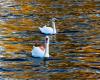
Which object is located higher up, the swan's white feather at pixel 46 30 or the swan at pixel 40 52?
the swan's white feather at pixel 46 30

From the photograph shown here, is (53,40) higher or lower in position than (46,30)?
lower

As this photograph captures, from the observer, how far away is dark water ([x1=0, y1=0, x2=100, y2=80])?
25.2m

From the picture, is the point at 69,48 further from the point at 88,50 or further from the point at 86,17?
the point at 86,17

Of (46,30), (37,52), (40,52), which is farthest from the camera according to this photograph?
(46,30)

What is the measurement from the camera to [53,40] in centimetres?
3472

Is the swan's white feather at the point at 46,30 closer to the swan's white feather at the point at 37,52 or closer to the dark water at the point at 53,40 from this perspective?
the dark water at the point at 53,40

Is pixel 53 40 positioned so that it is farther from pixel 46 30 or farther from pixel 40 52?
pixel 40 52

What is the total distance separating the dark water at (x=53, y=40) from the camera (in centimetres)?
2525

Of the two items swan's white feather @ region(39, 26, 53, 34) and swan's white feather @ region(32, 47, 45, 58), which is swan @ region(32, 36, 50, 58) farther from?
swan's white feather @ region(39, 26, 53, 34)

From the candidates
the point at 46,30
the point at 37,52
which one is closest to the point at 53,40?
the point at 46,30

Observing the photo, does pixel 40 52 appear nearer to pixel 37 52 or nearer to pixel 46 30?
pixel 37 52

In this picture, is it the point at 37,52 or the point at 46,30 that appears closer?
the point at 37,52

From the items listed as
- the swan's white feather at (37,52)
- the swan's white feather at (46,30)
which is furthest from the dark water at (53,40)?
the swan's white feather at (46,30)

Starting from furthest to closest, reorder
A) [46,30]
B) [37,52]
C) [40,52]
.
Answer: [46,30]
[40,52]
[37,52]
